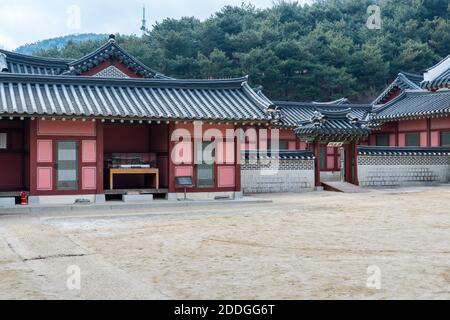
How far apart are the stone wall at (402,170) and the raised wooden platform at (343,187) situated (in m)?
1.69

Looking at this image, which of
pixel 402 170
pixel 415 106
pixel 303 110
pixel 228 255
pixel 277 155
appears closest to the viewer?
pixel 228 255

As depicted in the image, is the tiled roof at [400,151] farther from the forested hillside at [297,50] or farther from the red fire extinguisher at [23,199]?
the forested hillside at [297,50]

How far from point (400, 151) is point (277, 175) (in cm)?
726

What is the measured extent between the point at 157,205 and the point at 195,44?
4659 cm

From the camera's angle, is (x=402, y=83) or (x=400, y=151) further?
(x=402, y=83)

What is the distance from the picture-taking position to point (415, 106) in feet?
109

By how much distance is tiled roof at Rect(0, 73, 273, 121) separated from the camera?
17.4 metres

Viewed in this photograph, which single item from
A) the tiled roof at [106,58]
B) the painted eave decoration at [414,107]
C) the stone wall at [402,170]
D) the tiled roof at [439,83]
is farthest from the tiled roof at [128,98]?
the painted eave decoration at [414,107]

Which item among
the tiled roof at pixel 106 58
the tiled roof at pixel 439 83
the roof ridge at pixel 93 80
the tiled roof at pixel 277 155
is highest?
the tiled roof at pixel 106 58

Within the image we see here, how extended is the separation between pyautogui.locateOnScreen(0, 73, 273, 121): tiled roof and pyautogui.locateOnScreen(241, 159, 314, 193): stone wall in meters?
4.20

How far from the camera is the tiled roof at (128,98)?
683 inches

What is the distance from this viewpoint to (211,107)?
19.6 meters

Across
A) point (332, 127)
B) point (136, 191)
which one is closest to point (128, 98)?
point (136, 191)

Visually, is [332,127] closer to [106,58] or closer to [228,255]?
[106,58]
